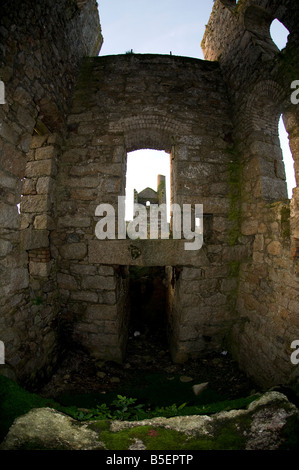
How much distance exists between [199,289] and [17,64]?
4.03 meters

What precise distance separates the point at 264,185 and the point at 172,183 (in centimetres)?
158

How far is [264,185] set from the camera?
11.0 feet

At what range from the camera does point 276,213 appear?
2.99m

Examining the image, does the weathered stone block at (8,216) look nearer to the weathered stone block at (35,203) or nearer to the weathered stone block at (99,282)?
the weathered stone block at (35,203)

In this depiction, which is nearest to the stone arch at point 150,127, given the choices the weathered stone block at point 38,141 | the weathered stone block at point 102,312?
the weathered stone block at point 38,141

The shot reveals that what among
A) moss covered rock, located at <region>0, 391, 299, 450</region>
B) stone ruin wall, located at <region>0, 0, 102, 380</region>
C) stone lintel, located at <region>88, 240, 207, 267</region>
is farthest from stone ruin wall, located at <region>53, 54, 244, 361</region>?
moss covered rock, located at <region>0, 391, 299, 450</region>

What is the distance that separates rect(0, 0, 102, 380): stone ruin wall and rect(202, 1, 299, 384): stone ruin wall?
121 inches

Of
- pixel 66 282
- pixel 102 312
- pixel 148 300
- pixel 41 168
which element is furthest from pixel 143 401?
pixel 41 168

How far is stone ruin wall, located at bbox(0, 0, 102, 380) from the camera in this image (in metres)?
2.51

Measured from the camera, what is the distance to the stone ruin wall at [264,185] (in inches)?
108

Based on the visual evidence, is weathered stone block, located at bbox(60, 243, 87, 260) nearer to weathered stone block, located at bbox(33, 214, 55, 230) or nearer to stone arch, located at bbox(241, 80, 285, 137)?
weathered stone block, located at bbox(33, 214, 55, 230)

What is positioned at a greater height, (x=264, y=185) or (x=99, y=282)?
(x=264, y=185)

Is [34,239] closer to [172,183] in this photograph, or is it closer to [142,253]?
[142,253]
